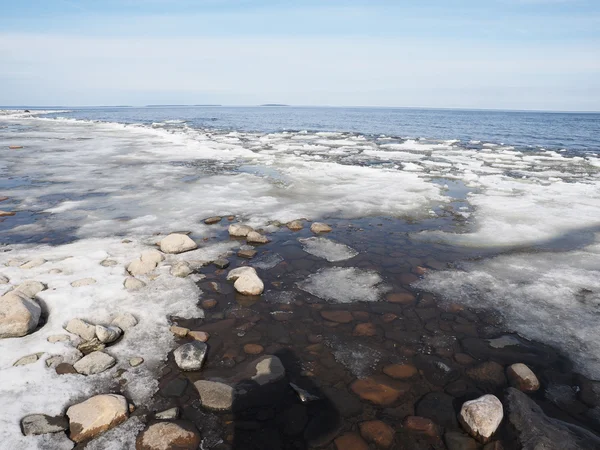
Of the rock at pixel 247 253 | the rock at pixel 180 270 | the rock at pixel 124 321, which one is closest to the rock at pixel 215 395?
the rock at pixel 124 321

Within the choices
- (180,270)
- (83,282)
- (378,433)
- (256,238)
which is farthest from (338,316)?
(83,282)

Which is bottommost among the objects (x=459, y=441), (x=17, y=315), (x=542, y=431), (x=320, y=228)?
(x=459, y=441)

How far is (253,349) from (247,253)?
9.32 ft

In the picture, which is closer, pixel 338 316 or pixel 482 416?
pixel 482 416

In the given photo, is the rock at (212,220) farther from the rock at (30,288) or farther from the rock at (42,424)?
the rock at (42,424)

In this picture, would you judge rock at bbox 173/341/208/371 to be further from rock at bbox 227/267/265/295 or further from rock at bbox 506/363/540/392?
rock at bbox 506/363/540/392

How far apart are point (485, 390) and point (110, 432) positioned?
146 inches

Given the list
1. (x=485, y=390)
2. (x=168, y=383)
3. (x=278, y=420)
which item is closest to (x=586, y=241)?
(x=485, y=390)

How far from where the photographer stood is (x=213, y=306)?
17.2 feet

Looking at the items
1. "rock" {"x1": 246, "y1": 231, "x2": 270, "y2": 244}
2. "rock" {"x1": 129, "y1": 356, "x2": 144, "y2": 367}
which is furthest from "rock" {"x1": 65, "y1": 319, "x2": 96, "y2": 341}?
"rock" {"x1": 246, "y1": 231, "x2": 270, "y2": 244}

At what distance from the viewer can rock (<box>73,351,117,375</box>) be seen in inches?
151

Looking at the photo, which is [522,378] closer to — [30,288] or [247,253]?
[247,253]

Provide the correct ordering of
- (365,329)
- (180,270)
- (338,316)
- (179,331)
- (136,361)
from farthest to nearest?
1. (180,270)
2. (338,316)
3. (365,329)
4. (179,331)
5. (136,361)

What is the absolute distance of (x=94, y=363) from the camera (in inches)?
153
